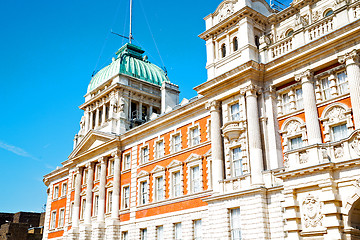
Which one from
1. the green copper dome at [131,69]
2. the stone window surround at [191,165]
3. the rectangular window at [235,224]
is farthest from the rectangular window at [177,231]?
the green copper dome at [131,69]

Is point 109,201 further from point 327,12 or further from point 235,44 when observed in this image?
point 327,12

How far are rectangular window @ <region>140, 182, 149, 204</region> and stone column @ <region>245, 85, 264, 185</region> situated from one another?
581 inches

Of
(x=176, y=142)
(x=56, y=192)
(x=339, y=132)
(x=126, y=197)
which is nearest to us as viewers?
(x=339, y=132)

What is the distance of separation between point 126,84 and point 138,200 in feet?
50.6

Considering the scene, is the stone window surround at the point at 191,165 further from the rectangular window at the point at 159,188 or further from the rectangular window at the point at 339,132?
the rectangular window at the point at 339,132

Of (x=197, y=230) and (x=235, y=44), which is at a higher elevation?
(x=235, y=44)

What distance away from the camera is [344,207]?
20453 mm

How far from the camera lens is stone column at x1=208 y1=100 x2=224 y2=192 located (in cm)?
3030

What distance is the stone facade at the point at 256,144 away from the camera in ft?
71.5

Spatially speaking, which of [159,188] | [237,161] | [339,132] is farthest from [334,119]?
[159,188]

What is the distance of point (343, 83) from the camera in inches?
1042

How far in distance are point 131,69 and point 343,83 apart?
103ft

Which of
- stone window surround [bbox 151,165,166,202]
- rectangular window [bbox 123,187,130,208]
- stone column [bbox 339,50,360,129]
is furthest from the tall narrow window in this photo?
stone column [bbox 339,50,360,129]

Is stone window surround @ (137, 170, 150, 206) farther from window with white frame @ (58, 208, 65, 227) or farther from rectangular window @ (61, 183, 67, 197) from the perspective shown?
rectangular window @ (61, 183, 67, 197)
